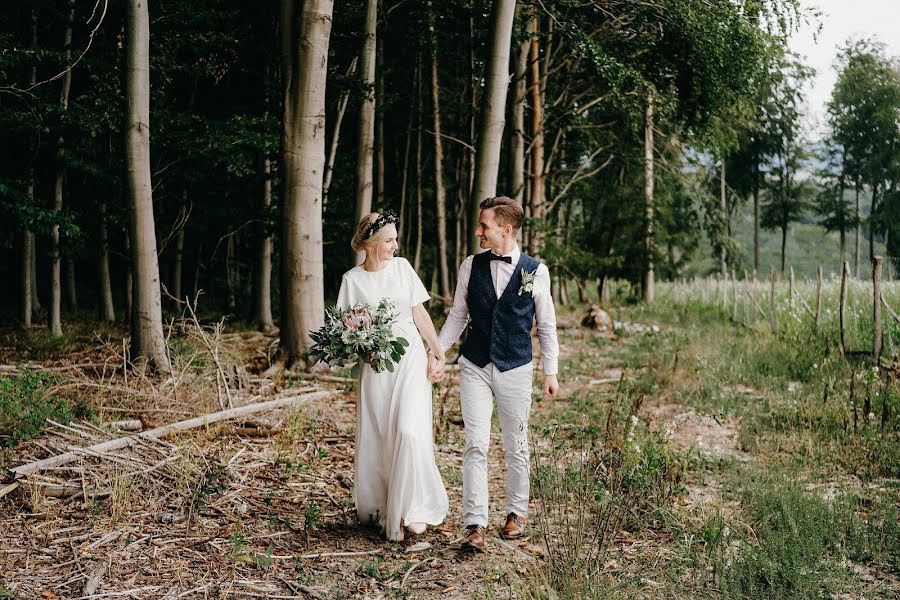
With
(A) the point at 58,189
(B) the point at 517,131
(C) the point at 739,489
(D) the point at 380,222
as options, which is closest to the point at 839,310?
(B) the point at 517,131

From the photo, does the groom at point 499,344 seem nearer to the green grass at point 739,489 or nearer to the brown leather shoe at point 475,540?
the brown leather shoe at point 475,540

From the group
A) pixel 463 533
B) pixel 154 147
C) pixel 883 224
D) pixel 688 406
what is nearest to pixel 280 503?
pixel 463 533

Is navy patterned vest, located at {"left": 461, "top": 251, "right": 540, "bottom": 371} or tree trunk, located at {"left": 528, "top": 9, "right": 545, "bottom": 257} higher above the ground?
tree trunk, located at {"left": 528, "top": 9, "right": 545, "bottom": 257}

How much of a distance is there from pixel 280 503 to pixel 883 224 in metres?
48.9

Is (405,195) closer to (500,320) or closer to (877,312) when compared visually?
(877,312)

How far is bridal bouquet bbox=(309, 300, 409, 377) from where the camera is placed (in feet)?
17.9

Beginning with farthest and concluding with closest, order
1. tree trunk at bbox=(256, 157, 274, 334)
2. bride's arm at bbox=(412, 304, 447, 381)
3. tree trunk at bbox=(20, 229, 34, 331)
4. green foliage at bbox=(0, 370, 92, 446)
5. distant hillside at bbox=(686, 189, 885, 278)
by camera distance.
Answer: distant hillside at bbox=(686, 189, 885, 278) < tree trunk at bbox=(256, 157, 274, 334) < tree trunk at bbox=(20, 229, 34, 331) < green foliage at bbox=(0, 370, 92, 446) < bride's arm at bbox=(412, 304, 447, 381)

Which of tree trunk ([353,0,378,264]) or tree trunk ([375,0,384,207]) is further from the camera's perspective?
tree trunk ([375,0,384,207])

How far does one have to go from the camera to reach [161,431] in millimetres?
7316

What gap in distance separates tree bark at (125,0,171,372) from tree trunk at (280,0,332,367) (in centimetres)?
163

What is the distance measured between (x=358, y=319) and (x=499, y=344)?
101cm

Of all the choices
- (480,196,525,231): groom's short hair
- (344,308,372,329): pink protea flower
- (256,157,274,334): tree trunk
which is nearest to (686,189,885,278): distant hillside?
(256,157,274,334): tree trunk

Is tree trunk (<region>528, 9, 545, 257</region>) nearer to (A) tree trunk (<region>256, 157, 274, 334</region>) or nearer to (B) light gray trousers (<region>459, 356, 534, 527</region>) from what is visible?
(A) tree trunk (<region>256, 157, 274, 334</region>)

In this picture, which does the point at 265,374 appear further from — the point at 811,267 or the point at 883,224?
the point at 811,267
